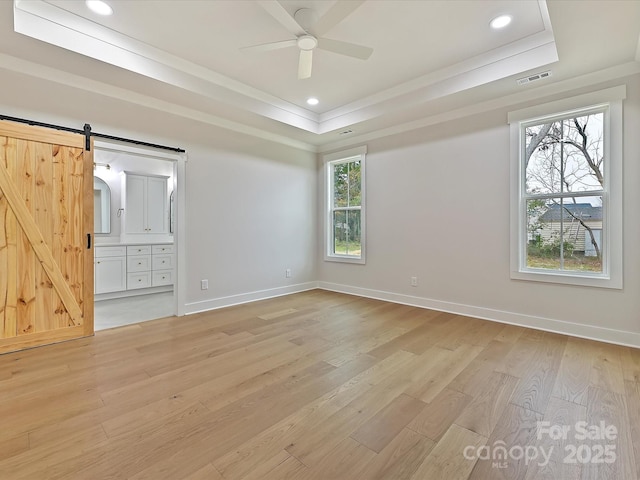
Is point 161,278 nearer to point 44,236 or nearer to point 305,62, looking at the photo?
point 44,236

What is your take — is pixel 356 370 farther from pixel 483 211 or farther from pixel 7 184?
pixel 7 184

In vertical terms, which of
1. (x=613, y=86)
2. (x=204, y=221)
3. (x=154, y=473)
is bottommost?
(x=154, y=473)

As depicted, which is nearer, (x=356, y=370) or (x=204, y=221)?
(x=356, y=370)

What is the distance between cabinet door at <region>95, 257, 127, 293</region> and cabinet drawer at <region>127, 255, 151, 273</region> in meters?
0.08

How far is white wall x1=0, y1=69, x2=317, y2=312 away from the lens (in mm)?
3168

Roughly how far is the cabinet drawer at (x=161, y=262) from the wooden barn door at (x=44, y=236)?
2.41m

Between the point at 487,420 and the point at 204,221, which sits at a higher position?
the point at 204,221

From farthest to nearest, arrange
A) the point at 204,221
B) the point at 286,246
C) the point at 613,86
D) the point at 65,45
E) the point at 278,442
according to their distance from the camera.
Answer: the point at 286,246, the point at 204,221, the point at 613,86, the point at 65,45, the point at 278,442

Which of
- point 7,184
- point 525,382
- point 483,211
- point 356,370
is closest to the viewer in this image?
point 525,382

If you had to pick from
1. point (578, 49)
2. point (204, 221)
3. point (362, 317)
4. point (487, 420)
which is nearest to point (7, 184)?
point (204, 221)

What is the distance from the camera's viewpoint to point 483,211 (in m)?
3.85

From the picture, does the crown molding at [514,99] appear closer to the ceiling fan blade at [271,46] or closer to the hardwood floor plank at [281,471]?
the ceiling fan blade at [271,46]

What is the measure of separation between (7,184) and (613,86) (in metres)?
5.92

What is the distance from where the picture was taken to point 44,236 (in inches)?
119
